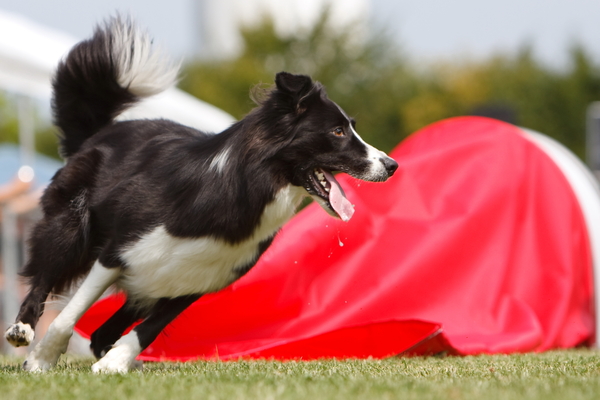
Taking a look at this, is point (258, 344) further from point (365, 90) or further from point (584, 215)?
point (365, 90)

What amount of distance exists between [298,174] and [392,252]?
5.99 feet

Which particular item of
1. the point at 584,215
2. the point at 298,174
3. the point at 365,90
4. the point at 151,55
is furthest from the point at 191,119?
the point at 365,90

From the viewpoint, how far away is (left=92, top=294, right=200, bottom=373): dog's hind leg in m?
3.97

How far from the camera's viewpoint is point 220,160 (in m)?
3.95

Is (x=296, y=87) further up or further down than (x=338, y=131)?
further up

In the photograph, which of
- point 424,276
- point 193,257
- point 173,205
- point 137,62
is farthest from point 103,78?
point 424,276

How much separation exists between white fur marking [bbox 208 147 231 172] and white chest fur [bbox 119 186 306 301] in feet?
1.04

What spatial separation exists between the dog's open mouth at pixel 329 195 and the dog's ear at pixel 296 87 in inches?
14.3

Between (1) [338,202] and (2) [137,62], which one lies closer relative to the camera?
(1) [338,202]

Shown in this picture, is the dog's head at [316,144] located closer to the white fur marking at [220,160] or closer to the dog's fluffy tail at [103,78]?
the white fur marking at [220,160]

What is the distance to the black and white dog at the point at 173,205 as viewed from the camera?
154 inches

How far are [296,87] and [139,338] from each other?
1.60 meters

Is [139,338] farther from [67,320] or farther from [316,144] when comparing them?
[316,144]

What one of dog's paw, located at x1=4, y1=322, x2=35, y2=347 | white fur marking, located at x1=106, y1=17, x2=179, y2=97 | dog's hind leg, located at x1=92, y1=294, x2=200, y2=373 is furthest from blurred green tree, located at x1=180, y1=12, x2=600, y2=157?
dog's paw, located at x1=4, y1=322, x2=35, y2=347
